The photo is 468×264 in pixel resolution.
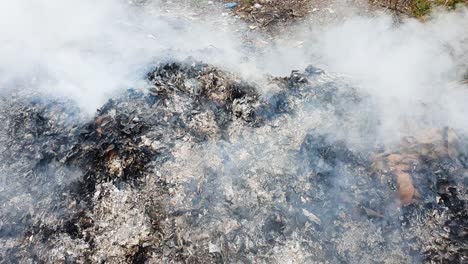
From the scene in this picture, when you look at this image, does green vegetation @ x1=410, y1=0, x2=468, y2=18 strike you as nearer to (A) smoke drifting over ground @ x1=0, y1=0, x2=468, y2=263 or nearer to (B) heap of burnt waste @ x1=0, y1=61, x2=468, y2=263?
(A) smoke drifting over ground @ x1=0, y1=0, x2=468, y2=263

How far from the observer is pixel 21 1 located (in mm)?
5809

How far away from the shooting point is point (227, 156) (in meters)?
3.45

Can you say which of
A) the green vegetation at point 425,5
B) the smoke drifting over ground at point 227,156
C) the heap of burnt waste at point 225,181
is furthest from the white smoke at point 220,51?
the heap of burnt waste at point 225,181

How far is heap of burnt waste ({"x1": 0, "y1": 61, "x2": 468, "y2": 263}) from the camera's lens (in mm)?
2914

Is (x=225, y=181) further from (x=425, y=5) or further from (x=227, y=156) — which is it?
(x=425, y=5)

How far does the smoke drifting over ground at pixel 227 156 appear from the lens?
2941mm

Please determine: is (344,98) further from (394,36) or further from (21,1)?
(21,1)

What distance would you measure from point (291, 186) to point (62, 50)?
3739 millimetres

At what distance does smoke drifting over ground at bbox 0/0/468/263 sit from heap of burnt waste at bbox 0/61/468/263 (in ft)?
0.04

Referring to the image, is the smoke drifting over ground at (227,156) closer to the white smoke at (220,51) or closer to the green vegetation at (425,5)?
the white smoke at (220,51)

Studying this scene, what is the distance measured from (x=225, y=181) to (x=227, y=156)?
0.95ft

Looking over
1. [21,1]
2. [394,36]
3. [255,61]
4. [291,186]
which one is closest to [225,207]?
[291,186]

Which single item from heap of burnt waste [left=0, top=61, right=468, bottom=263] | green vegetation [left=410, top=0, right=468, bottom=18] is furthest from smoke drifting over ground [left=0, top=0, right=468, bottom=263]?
green vegetation [left=410, top=0, right=468, bottom=18]

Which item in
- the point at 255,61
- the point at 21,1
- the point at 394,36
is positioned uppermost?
the point at 21,1
